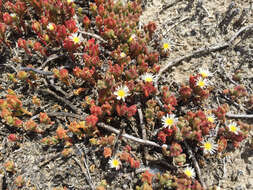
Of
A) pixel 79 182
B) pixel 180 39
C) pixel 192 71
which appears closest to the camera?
pixel 79 182

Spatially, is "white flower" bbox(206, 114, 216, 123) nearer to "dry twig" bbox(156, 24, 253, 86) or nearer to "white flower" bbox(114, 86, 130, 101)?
"dry twig" bbox(156, 24, 253, 86)

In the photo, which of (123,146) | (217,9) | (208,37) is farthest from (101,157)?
(217,9)

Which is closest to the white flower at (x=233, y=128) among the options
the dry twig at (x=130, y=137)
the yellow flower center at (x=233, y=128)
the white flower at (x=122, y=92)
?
the yellow flower center at (x=233, y=128)

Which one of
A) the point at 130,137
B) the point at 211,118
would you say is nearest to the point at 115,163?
the point at 130,137

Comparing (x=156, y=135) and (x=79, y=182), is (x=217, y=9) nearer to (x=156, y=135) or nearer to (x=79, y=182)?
(x=156, y=135)

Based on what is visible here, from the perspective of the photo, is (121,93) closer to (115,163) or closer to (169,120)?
(169,120)

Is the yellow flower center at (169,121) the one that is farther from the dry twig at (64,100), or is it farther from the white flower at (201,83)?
the dry twig at (64,100)

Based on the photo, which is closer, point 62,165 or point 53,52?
point 62,165

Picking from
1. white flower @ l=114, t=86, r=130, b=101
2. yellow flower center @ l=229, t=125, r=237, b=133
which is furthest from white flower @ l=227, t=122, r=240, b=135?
white flower @ l=114, t=86, r=130, b=101
